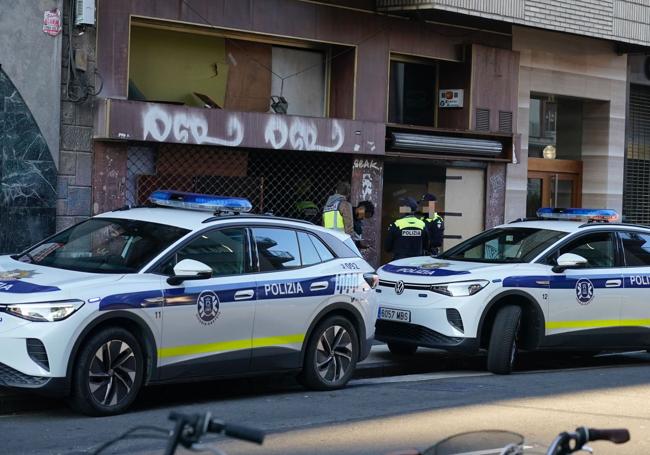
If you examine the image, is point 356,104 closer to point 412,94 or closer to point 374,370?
point 412,94

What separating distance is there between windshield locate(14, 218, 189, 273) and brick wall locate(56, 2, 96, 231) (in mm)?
4341

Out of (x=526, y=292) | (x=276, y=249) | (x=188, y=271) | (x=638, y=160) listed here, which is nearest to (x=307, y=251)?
(x=276, y=249)

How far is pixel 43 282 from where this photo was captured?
884 centimetres

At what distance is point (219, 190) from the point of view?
643 inches

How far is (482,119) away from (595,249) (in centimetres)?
665

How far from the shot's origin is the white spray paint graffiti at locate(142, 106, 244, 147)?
49.1 feet

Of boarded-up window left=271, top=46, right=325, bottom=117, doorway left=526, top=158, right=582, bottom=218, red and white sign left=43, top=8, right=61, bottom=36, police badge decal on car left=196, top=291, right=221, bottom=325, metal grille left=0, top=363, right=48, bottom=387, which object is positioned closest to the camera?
metal grille left=0, top=363, right=48, bottom=387

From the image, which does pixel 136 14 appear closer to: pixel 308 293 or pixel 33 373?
pixel 308 293

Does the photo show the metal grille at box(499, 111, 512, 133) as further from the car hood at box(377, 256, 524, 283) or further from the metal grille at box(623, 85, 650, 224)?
the car hood at box(377, 256, 524, 283)

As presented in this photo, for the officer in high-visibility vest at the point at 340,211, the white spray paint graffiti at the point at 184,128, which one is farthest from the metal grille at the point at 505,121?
the white spray paint graffiti at the point at 184,128

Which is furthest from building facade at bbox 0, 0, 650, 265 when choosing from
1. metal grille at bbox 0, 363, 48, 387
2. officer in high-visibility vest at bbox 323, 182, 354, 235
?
metal grille at bbox 0, 363, 48, 387

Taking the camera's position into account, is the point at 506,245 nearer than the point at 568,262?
No

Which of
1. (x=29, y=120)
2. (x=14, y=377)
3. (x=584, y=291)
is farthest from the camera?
(x=29, y=120)

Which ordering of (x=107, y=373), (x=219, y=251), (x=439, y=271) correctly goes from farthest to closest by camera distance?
(x=439, y=271) → (x=219, y=251) → (x=107, y=373)
